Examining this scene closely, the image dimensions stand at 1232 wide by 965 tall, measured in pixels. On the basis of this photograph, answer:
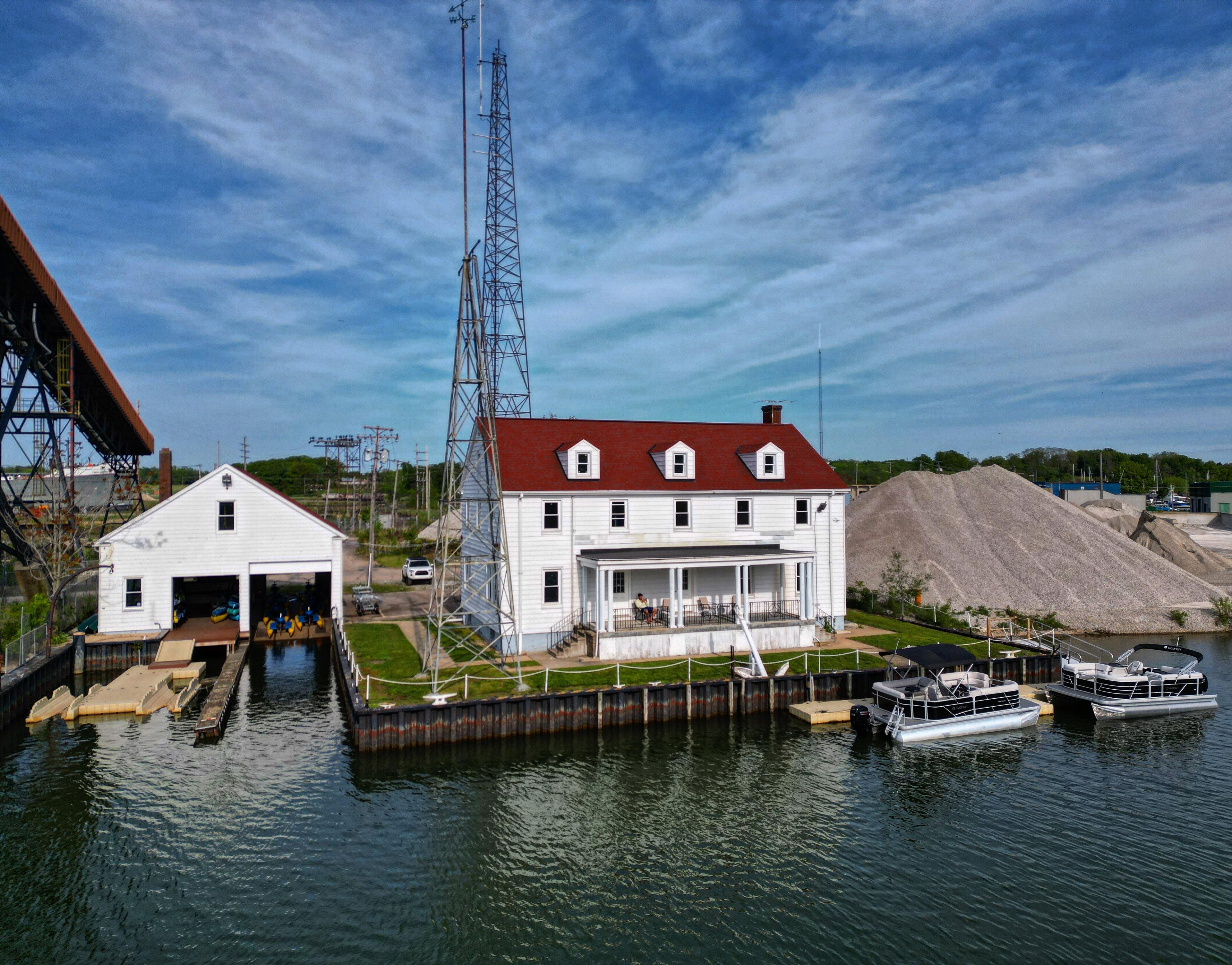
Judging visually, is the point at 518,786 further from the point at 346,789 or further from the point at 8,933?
the point at 8,933

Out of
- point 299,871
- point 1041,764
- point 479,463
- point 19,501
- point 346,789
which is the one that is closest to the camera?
point 299,871

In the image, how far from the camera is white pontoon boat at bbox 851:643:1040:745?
27.0 metres

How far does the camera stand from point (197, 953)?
1400 cm

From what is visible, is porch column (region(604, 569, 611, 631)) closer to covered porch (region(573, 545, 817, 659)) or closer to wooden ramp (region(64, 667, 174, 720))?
covered porch (region(573, 545, 817, 659))

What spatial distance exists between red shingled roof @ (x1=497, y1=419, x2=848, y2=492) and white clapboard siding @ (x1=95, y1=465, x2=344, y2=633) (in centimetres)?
1213

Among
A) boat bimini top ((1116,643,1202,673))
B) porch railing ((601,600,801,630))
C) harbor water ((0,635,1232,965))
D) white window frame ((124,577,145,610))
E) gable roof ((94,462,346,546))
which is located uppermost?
gable roof ((94,462,346,546))

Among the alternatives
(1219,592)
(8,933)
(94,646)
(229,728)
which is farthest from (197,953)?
(1219,592)

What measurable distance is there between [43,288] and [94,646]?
1678 cm

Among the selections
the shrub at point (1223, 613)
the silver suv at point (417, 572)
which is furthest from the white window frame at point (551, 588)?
the shrub at point (1223, 613)

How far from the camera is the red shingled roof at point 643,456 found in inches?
1398

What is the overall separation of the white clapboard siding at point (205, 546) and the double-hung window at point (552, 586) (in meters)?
13.2

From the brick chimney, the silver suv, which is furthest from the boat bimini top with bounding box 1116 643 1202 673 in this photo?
the brick chimney

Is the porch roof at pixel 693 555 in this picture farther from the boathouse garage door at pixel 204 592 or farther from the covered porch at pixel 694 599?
the boathouse garage door at pixel 204 592

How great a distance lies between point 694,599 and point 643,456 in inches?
306
